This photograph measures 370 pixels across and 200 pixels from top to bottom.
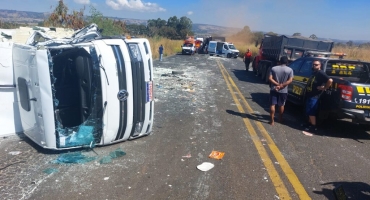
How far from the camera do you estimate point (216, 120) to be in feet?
23.6

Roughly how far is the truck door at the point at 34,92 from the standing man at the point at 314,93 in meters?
5.27

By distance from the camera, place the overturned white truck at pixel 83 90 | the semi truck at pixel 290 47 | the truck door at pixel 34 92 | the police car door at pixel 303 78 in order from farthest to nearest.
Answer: the semi truck at pixel 290 47 < the police car door at pixel 303 78 < the overturned white truck at pixel 83 90 < the truck door at pixel 34 92

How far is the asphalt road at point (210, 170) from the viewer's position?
11.9 feet

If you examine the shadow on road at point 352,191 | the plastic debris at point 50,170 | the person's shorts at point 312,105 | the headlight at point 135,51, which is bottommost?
the plastic debris at point 50,170

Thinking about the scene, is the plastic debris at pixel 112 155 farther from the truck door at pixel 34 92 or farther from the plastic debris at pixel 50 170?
the truck door at pixel 34 92

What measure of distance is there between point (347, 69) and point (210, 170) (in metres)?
5.18

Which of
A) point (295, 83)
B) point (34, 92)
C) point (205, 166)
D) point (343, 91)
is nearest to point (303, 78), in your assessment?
point (295, 83)

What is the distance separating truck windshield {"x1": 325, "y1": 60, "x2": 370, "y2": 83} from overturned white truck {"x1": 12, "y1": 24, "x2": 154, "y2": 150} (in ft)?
15.8

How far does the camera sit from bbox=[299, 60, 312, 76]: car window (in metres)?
7.95

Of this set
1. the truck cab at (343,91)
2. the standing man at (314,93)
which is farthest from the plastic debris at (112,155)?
the truck cab at (343,91)

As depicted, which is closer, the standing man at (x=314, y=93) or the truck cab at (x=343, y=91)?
the truck cab at (x=343, y=91)

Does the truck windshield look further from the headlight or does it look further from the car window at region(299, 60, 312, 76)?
the headlight

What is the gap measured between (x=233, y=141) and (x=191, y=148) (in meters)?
0.92

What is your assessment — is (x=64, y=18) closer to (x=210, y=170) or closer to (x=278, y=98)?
(x=278, y=98)
